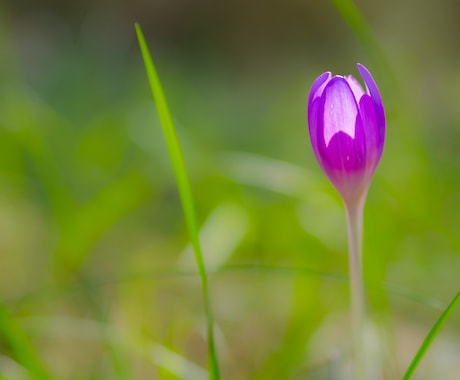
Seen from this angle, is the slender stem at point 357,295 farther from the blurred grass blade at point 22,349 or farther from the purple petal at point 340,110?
the blurred grass blade at point 22,349

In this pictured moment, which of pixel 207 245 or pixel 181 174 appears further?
pixel 207 245

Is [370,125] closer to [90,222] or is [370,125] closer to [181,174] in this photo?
[181,174]

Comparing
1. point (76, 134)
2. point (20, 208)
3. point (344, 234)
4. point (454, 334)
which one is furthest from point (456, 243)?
point (76, 134)

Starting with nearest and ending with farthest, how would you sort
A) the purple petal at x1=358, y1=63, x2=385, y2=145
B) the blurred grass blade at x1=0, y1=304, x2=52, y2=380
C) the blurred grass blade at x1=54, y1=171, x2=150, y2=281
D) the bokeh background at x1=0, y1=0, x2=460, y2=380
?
the purple petal at x1=358, y1=63, x2=385, y2=145
the blurred grass blade at x1=0, y1=304, x2=52, y2=380
the bokeh background at x1=0, y1=0, x2=460, y2=380
the blurred grass blade at x1=54, y1=171, x2=150, y2=281

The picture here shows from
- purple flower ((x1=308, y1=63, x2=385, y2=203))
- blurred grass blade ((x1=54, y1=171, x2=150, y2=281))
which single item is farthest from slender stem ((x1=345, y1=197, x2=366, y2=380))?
blurred grass blade ((x1=54, y1=171, x2=150, y2=281))

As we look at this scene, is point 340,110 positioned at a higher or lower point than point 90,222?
lower

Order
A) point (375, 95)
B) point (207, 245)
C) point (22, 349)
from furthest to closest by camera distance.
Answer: point (207, 245) < point (22, 349) < point (375, 95)

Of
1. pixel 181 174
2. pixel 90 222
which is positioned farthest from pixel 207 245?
pixel 181 174

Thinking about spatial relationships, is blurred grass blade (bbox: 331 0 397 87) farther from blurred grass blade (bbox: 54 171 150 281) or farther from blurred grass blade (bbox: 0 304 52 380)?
blurred grass blade (bbox: 54 171 150 281)
